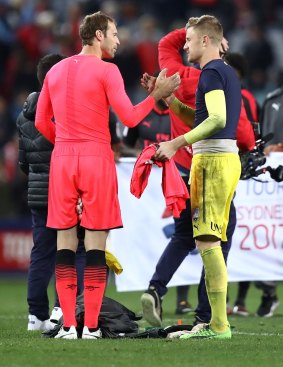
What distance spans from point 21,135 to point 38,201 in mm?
603

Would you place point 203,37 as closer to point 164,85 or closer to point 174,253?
point 164,85

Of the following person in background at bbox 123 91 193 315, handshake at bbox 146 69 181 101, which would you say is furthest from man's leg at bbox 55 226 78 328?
person in background at bbox 123 91 193 315

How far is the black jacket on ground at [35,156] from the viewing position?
9.09m

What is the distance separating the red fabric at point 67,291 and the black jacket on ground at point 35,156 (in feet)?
4.09

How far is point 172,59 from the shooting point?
9.13 metres

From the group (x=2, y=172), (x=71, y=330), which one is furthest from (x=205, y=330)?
(x=2, y=172)

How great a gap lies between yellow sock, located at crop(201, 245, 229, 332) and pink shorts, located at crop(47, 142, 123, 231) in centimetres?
64

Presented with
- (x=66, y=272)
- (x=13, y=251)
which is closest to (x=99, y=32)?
(x=66, y=272)

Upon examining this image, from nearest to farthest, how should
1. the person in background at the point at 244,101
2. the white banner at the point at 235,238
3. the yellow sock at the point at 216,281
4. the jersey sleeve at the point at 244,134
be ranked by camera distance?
the yellow sock at the point at 216,281 → the jersey sleeve at the point at 244,134 → the person in background at the point at 244,101 → the white banner at the point at 235,238

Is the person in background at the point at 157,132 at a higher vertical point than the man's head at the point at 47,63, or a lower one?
lower

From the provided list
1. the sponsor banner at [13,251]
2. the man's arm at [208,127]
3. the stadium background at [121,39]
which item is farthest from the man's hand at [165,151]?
the stadium background at [121,39]

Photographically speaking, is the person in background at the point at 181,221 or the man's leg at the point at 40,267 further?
the man's leg at the point at 40,267

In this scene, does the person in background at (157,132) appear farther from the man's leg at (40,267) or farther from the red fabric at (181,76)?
the man's leg at (40,267)

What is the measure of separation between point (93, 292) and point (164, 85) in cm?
145
